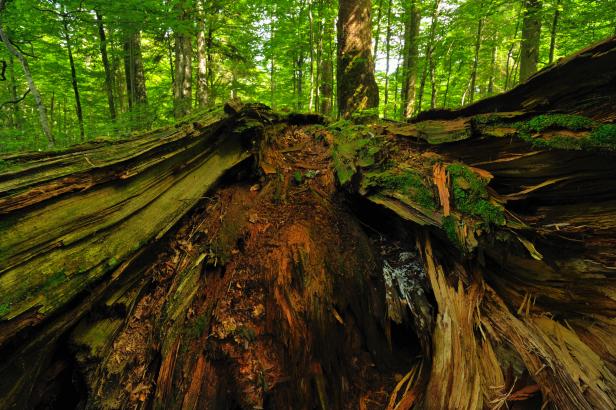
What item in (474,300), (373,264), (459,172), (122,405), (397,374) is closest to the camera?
(122,405)

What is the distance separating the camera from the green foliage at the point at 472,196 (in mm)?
2434

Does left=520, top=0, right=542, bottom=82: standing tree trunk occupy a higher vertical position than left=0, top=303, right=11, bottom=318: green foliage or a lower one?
higher

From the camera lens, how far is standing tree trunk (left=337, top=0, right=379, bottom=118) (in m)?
6.30

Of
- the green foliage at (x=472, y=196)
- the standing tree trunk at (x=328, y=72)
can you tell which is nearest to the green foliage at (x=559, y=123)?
the green foliage at (x=472, y=196)

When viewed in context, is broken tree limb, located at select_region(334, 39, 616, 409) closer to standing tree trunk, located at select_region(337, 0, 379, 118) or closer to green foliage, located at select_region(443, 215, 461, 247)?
green foliage, located at select_region(443, 215, 461, 247)

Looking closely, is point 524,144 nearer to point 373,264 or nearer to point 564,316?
point 564,316

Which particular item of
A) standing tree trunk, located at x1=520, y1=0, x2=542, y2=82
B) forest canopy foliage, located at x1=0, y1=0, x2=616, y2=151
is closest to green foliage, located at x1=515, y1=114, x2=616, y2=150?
forest canopy foliage, located at x1=0, y1=0, x2=616, y2=151

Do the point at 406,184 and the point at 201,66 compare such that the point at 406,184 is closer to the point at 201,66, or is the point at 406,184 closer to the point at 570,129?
the point at 570,129

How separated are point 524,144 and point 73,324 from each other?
4032mm

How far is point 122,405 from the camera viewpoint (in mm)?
2086

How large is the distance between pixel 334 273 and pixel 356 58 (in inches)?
205

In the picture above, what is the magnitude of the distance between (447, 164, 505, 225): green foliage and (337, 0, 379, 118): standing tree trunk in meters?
3.88

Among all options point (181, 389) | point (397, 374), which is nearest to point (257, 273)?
point (181, 389)

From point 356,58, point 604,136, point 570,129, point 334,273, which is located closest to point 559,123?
point 570,129
